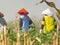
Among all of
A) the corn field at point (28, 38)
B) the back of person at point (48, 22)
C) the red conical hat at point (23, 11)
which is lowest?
the corn field at point (28, 38)

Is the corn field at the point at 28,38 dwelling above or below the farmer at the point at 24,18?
below

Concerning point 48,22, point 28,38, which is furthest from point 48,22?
point 28,38

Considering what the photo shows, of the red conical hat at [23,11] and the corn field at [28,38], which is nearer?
the corn field at [28,38]

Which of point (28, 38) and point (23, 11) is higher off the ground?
point (23, 11)

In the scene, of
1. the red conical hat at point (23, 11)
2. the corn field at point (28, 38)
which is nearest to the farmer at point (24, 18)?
the red conical hat at point (23, 11)

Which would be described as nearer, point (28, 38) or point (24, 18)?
point (28, 38)

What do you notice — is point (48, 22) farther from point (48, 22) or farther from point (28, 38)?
point (28, 38)

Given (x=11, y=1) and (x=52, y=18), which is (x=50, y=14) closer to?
(x=52, y=18)

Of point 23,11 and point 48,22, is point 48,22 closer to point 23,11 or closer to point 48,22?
point 48,22

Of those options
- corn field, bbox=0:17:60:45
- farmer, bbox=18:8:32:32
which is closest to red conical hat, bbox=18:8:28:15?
farmer, bbox=18:8:32:32

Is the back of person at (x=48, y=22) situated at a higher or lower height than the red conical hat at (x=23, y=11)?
lower

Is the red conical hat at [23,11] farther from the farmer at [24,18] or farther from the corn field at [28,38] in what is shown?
the corn field at [28,38]

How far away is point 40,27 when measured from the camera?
1.36 meters

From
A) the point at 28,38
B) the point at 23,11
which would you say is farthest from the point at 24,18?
the point at 28,38
